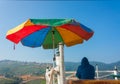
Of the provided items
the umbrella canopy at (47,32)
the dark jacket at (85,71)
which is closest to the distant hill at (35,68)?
the dark jacket at (85,71)

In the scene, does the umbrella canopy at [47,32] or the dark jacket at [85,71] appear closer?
the umbrella canopy at [47,32]

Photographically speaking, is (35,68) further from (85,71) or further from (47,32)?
(85,71)

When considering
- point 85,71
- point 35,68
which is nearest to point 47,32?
point 85,71

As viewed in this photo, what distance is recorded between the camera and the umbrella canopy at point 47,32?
5531 millimetres

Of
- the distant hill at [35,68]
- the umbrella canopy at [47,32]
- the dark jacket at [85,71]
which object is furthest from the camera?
the distant hill at [35,68]

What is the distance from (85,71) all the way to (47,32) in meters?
1.66

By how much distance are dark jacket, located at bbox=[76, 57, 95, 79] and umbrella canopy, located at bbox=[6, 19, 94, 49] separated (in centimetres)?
60

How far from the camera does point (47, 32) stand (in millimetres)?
7309

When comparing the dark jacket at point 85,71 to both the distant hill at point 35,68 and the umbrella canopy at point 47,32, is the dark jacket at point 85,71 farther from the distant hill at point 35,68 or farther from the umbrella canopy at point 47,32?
the umbrella canopy at point 47,32

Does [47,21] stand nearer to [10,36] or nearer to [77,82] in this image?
[10,36]

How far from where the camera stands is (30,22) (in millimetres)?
5520

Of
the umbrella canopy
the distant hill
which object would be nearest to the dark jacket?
the distant hill

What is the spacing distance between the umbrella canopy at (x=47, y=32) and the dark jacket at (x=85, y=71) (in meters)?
0.60

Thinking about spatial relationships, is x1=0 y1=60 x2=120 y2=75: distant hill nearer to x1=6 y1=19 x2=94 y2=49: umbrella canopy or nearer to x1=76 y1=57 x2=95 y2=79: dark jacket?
x1=76 y1=57 x2=95 y2=79: dark jacket
